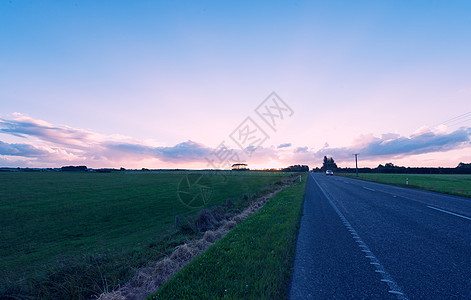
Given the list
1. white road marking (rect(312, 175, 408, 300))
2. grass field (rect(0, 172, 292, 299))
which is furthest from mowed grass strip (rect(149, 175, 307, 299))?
grass field (rect(0, 172, 292, 299))

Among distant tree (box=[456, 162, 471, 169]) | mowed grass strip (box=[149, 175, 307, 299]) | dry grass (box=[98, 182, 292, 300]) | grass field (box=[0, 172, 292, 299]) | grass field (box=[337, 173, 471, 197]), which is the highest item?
distant tree (box=[456, 162, 471, 169])

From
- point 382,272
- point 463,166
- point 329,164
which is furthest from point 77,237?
point 329,164

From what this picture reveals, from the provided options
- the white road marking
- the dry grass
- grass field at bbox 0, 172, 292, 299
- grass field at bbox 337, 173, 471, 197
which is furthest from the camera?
grass field at bbox 337, 173, 471, 197

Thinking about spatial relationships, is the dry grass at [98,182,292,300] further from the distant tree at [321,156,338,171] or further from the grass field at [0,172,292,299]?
the distant tree at [321,156,338,171]

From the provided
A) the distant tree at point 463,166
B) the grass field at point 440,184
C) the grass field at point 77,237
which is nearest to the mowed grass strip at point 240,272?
the grass field at point 77,237

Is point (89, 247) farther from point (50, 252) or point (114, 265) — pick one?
point (114, 265)

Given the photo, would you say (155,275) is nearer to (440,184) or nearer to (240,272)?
(240,272)

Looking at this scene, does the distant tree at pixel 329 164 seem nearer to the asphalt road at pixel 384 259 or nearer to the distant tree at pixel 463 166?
the distant tree at pixel 463 166

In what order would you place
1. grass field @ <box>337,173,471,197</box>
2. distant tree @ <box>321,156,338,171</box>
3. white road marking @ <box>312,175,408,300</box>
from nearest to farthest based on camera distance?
1. white road marking @ <box>312,175,408,300</box>
2. grass field @ <box>337,173,471,197</box>
3. distant tree @ <box>321,156,338,171</box>

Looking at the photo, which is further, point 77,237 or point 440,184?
point 440,184

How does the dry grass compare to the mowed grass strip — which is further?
the dry grass

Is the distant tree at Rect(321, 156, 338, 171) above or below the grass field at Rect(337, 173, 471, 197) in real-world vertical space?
above

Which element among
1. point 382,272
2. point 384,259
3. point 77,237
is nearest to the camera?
point 382,272

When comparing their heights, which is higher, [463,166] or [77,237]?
[463,166]
